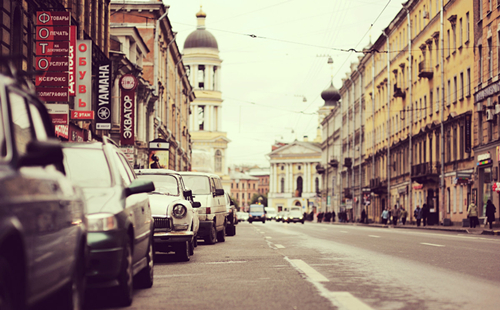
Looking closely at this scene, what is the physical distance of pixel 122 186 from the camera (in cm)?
843

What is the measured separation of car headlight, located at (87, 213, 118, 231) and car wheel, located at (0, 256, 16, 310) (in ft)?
9.76

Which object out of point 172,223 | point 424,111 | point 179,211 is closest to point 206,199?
point 179,211

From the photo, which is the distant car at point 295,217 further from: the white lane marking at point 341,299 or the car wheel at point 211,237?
the white lane marking at point 341,299

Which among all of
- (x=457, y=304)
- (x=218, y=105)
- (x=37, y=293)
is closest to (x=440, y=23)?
(x=457, y=304)

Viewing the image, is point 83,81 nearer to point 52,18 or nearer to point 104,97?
point 104,97

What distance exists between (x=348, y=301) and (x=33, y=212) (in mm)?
4239

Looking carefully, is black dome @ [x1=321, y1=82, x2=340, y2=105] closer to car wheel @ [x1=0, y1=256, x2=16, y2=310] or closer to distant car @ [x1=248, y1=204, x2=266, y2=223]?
distant car @ [x1=248, y1=204, x2=266, y2=223]

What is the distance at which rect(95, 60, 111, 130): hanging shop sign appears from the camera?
32625 mm

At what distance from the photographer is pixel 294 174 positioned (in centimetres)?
18788

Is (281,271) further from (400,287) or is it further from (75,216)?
(75,216)

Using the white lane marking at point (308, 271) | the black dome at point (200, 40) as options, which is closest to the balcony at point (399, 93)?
the white lane marking at point (308, 271)

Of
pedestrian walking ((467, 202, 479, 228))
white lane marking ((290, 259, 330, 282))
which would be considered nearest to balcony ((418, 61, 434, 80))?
pedestrian walking ((467, 202, 479, 228))

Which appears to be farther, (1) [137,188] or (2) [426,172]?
(2) [426,172]

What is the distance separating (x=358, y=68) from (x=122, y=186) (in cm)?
8415
